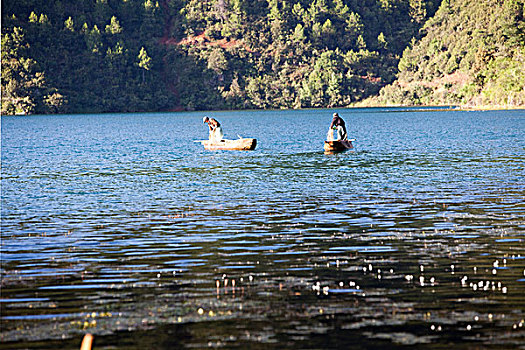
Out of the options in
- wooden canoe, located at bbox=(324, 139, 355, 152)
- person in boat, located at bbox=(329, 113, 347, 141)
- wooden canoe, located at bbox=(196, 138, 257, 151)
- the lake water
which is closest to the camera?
the lake water

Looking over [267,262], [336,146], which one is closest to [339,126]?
[336,146]

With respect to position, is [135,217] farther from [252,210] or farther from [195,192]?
[195,192]

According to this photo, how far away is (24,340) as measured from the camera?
12.1 meters

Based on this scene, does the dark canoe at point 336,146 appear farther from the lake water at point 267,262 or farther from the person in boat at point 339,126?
the lake water at point 267,262

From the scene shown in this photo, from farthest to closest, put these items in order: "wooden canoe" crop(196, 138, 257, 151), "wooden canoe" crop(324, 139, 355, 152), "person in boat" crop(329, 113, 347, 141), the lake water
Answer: "wooden canoe" crop(196, 138, 257, 151), "wooden canoe" crop(324, 139, 355, 152), "person in boat" crop(329, 113, 347, 141), the lake water

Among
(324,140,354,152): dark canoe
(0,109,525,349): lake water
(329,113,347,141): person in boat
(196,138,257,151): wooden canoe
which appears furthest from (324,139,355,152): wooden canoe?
(0,109,525,349): lake water

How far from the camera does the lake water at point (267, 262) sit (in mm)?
12383

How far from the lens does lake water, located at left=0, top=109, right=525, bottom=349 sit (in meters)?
12.4

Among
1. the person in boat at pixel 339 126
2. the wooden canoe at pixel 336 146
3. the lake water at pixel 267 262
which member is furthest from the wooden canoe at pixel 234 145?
the lake water at pixel 267 262

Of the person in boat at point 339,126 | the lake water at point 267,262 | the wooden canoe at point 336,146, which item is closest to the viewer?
the lake water at point 267,262

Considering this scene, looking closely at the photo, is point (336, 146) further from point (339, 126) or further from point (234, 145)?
point (234, 145)

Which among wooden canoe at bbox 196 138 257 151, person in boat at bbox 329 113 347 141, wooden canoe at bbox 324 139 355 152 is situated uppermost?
person in boat at bbox 329 113 347 141

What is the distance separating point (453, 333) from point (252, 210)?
14910 mm

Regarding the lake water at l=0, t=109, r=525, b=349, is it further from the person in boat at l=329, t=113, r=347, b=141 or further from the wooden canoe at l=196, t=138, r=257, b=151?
the wooden canoe at l=196, t=138, r=257, b=151
